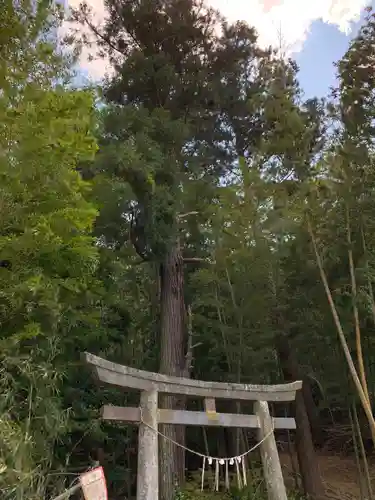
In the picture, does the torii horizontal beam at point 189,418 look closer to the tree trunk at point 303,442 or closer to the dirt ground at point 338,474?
the tree trunk at point 303,442

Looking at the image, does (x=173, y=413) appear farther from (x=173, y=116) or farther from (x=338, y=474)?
(x=338, y=474)

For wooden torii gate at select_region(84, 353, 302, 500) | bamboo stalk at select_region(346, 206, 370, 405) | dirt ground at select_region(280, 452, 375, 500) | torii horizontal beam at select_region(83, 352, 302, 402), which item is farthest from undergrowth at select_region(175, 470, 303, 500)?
dirt ground at select_region(280, 452, 375, 500)

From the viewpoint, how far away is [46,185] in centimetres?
377

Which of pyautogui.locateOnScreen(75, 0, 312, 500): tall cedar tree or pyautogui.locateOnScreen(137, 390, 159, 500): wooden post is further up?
pyautogui.locateOnScreen(75, 0, 312, 500): tall cedar tree

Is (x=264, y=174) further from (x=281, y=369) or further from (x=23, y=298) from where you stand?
(x=23, y=298)

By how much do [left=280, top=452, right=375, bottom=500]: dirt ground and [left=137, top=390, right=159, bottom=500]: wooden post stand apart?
15.4ft

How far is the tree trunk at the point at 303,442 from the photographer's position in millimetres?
6469

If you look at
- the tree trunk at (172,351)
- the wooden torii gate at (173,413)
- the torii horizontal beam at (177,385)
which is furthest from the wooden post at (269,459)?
the tree trunk at (172,351)

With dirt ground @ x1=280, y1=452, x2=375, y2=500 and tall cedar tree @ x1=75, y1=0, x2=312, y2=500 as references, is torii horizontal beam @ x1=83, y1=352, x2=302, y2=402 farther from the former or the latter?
dirt ground @ x1=280, y1=452, x2=375, y2=500

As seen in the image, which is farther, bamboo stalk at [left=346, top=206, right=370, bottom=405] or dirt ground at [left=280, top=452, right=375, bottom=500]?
dirt ground at [left=280, top=452, right=375, bottom=500]

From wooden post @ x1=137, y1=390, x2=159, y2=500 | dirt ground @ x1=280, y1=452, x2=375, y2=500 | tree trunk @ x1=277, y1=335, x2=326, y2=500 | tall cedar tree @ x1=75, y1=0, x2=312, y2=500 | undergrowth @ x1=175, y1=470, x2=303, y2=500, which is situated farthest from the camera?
dirt ground @ x1=280, y1=452, x2=375, y2=500

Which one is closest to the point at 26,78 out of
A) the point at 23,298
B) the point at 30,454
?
the point at 23,298

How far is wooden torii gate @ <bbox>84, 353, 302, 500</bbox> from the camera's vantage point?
3461 mm

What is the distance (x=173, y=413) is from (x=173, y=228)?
2.45 metres
